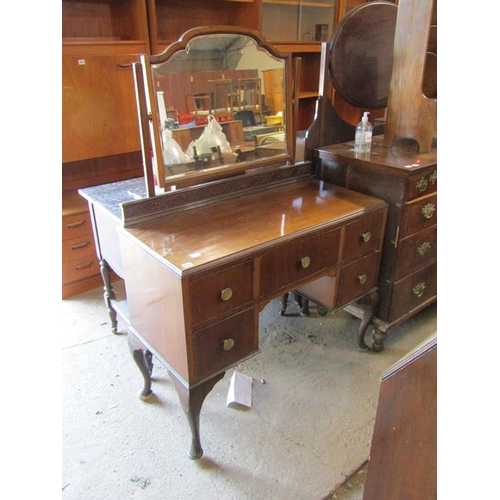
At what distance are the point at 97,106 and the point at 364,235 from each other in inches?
63.7

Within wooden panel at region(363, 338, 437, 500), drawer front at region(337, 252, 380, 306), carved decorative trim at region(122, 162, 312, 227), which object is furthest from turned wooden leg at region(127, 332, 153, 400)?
wooden panel at region(363, 338, 437, 500)

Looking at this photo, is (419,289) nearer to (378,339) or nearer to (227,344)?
(378,339)

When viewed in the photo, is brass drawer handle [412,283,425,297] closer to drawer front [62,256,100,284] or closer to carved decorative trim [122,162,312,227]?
carved decorative trim [122,162,312,227]

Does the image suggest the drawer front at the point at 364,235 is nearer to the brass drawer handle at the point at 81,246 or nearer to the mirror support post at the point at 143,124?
the mirror support post at the point at 143,124

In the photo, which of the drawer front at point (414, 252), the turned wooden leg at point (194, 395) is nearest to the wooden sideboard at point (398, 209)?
the drawer front at point (414, 252)

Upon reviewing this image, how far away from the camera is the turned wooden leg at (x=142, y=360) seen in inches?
61.9

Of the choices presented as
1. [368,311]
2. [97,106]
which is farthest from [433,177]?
[97,106]

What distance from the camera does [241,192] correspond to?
1.68m

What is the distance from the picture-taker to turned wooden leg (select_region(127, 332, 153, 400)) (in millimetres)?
1571
